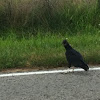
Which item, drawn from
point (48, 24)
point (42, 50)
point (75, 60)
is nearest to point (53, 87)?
point (75, 60)

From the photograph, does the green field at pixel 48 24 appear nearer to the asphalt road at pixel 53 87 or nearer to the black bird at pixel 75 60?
the black bird at pixel 75 60

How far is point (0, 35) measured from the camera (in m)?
7.50

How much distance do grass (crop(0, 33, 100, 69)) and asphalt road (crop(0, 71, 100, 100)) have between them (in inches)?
21.9

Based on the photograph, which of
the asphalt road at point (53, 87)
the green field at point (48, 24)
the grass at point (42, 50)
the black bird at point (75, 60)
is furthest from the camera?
the green field at point (48, 24)

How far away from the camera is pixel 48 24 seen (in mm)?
7824

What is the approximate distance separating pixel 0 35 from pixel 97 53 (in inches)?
109

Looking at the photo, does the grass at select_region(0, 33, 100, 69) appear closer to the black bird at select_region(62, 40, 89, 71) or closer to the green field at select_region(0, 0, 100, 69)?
the green field at select_region(0, 0, 100, 69)

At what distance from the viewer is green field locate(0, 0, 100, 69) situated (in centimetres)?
659

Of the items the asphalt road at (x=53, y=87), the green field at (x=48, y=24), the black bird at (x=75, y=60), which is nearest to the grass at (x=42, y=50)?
the green field at (x=48, y=24)

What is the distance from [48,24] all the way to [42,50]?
198cm

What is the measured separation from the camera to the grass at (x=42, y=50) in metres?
5.36

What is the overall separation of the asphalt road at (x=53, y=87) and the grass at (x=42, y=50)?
557mm

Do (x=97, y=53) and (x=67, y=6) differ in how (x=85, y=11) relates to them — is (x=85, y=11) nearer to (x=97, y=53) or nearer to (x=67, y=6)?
(x=67, y=6)

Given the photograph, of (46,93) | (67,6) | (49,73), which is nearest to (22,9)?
(67,6)
